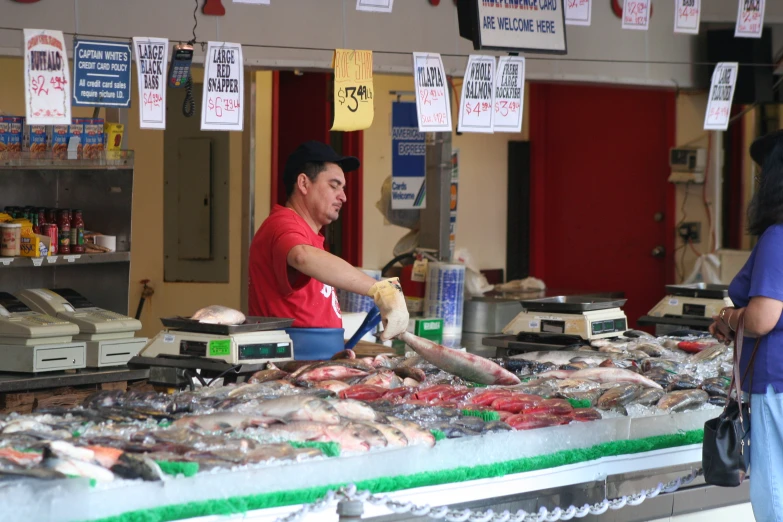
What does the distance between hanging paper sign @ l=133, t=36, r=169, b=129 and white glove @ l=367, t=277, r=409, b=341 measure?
1.52m

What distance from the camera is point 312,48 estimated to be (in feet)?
20.8

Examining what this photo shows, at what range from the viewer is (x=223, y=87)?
5.10 metres

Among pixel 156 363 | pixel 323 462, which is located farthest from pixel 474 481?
pixel 156 363

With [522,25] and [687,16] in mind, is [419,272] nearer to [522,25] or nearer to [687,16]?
[522,25]

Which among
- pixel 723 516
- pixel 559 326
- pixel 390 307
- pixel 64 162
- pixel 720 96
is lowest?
pixel 723 516

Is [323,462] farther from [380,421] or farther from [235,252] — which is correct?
[235,252]

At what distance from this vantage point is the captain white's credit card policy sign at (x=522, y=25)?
241 inches

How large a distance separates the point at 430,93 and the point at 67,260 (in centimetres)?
215

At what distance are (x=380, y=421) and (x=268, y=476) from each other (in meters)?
0.56

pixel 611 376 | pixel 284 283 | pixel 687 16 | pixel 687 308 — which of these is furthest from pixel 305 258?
pixel 687 16

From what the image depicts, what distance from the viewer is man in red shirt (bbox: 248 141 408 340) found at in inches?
168

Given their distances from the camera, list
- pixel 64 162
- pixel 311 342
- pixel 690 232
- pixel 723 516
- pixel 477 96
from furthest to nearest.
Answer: pixel 690 232, pixel 477 96, pixel 64 162, pixel 311 342, pixel 723 516

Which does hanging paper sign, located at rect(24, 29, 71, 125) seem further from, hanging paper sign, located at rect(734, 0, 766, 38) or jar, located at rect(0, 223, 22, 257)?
hanging paper sign, located at rect(734, 0, 766, 38)

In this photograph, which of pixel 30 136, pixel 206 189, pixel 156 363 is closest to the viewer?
pixel 156 363
